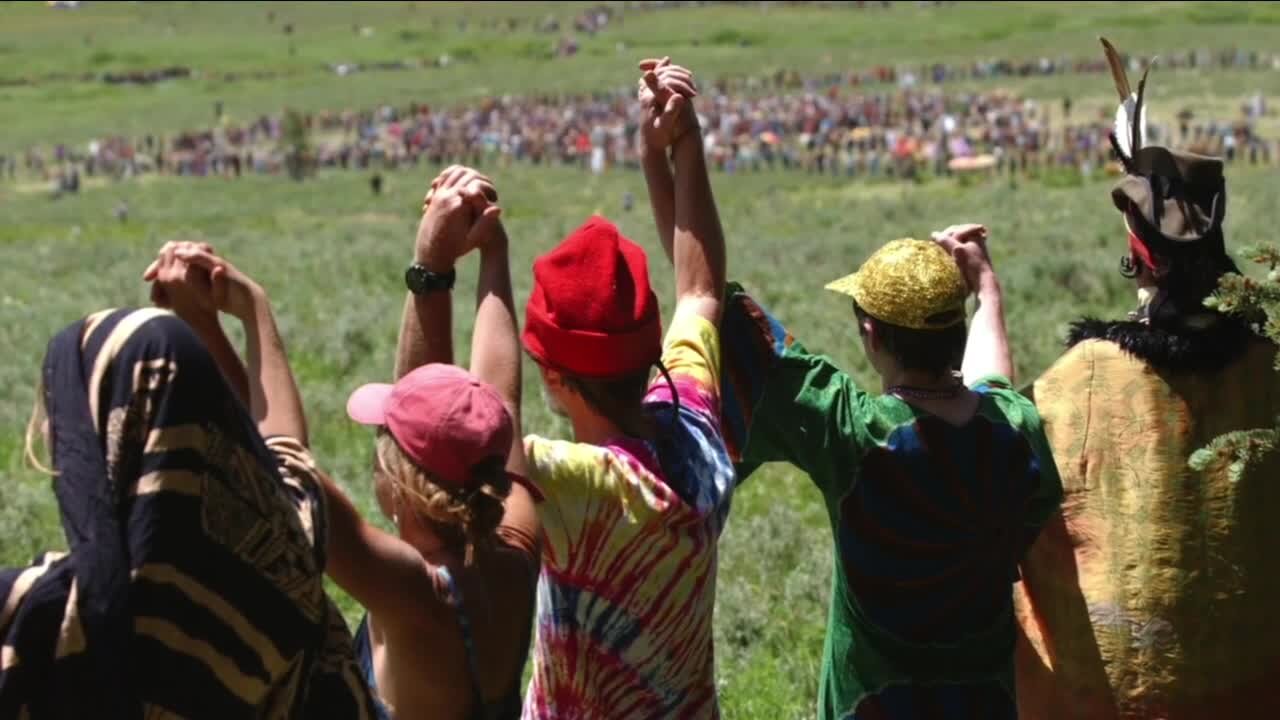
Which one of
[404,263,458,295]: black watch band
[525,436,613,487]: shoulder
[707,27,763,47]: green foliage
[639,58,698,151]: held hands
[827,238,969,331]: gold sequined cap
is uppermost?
[639,58,698,151]: held hands

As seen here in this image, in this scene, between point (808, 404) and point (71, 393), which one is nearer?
point (71, 393)

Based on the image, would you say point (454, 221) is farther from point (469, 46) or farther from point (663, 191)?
point (469, 46)

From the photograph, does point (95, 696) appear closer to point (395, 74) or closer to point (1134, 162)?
point (1134, 162)

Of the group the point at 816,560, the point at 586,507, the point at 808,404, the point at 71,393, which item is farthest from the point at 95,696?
the point at 816,560

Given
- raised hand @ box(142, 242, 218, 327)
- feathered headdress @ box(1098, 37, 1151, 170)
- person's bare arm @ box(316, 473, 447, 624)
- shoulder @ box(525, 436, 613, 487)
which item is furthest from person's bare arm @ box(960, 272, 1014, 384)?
raised hand @ box(142, 242, 218, 327)

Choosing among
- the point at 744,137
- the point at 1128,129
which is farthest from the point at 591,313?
the point at 744,137

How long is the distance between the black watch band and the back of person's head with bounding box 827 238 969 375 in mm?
814

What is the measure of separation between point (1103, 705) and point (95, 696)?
7.86ft

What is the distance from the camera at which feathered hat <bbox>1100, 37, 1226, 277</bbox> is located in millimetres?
4008

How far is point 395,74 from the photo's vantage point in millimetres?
93062

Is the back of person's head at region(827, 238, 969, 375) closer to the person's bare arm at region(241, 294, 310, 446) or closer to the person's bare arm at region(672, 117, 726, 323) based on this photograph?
→ the person's bare arm at region(672, 117, 726, 323)

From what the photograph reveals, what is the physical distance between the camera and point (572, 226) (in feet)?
115

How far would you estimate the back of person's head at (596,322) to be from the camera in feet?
11.0

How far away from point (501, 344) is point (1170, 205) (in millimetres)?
1596
